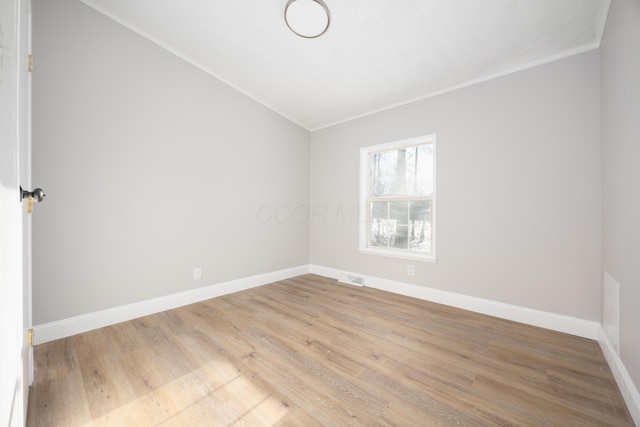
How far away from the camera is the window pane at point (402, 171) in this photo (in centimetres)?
308

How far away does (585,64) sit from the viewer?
210 centimetres

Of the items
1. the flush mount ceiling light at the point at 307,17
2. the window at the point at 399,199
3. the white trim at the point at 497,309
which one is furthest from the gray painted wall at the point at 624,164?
the flush mount ceiling light at the point at 307,17

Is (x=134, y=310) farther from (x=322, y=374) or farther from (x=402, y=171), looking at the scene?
(x=402, y=171)

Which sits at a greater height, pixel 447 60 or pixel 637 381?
pixel 447 60

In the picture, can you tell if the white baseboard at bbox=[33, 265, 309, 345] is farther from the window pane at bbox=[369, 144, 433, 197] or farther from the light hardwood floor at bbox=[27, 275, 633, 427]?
the window pane at bbox=[369, 144, 433, 197]

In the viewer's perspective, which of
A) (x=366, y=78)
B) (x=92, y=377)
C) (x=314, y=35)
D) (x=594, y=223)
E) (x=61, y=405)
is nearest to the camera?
(x=61, y=405)

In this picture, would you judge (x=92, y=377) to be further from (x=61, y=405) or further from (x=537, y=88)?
(x=537, y=88)

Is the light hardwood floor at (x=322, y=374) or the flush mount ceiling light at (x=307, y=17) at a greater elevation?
the flush mount ceiling light at (x=307, y=17)

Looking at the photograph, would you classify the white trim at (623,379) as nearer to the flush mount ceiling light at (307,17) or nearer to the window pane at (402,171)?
the window pane at (402,171)

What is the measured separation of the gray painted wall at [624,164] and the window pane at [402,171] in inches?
56.7

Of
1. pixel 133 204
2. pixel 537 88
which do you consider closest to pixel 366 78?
pixel 537 88

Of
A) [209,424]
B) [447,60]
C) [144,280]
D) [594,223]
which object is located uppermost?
[447,60]

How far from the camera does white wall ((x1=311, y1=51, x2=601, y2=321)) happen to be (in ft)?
6.93

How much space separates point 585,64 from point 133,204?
4195 millimetres
